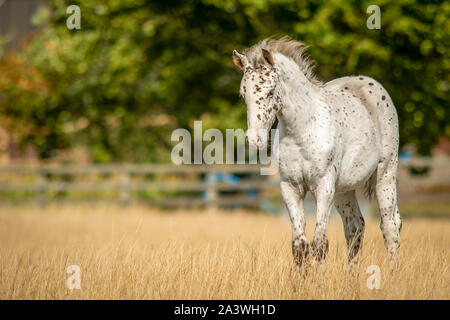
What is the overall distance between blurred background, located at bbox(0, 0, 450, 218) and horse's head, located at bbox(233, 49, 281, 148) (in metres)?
6.30

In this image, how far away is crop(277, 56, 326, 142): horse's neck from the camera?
205 inches

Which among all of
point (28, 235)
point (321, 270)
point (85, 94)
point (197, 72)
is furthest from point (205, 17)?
point (321, 270)

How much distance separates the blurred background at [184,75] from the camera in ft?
37.9

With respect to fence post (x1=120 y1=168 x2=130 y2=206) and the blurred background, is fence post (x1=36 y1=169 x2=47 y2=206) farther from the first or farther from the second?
fence post (x1=120 y1=168 x2=130 y2=206)

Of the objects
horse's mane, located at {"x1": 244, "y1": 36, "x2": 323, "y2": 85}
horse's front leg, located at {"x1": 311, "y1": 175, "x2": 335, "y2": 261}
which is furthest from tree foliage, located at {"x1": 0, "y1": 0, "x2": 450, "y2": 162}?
horse's front leg, located at {"x1": 311, "y1": 175, "x2": 335, "y2": 261}

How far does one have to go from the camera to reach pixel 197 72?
14617mm

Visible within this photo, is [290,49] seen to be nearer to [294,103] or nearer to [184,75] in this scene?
[294,103]

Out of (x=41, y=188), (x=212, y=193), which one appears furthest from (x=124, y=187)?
(x=41, y=188)

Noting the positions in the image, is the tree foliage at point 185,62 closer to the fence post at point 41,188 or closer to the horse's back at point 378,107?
the fence post at point 41,188

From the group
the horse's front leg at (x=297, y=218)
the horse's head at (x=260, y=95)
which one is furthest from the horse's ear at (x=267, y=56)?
the horse's front leg at (x=297, y=218)

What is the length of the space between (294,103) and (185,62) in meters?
9.28
